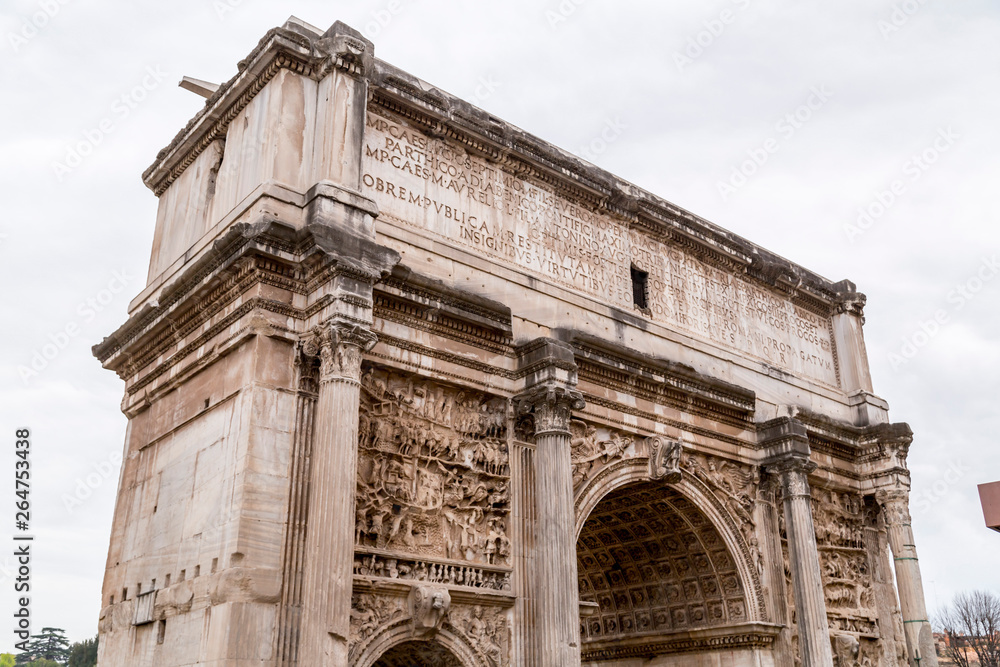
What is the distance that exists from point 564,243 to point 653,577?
20.9ft

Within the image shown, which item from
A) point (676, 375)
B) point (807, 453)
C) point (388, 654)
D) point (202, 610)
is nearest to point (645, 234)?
point (676, 375)

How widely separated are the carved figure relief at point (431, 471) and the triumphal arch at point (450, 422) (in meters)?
0.04

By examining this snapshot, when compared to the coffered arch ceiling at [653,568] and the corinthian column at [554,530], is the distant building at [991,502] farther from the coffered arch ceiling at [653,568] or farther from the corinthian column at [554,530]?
the corinthian column at [554,530]

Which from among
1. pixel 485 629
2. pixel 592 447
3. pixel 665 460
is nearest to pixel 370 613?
pixel 485 629

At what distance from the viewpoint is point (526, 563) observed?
11594 millimetres

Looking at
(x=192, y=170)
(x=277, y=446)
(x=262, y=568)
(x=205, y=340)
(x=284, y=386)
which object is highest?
(x=192, y=170)

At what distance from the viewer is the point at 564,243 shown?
14219 millimetres

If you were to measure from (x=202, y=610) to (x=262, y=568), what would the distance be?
0.88m

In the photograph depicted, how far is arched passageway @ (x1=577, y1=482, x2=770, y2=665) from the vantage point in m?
14.7

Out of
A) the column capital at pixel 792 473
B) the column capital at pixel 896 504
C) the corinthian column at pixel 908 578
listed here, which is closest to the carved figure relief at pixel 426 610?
the column capital at pixel 792 473

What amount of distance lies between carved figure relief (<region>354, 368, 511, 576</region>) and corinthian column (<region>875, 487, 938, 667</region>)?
875cm

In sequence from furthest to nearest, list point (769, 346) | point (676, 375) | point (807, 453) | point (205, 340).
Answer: point (769, 346), point (807, 453), point (676, 375), point (205, 340)

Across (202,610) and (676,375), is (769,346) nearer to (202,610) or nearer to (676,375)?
(676,375)

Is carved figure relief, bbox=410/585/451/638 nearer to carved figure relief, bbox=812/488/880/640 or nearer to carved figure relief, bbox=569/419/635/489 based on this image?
carved figure relief, bbox=569/419/635/489
